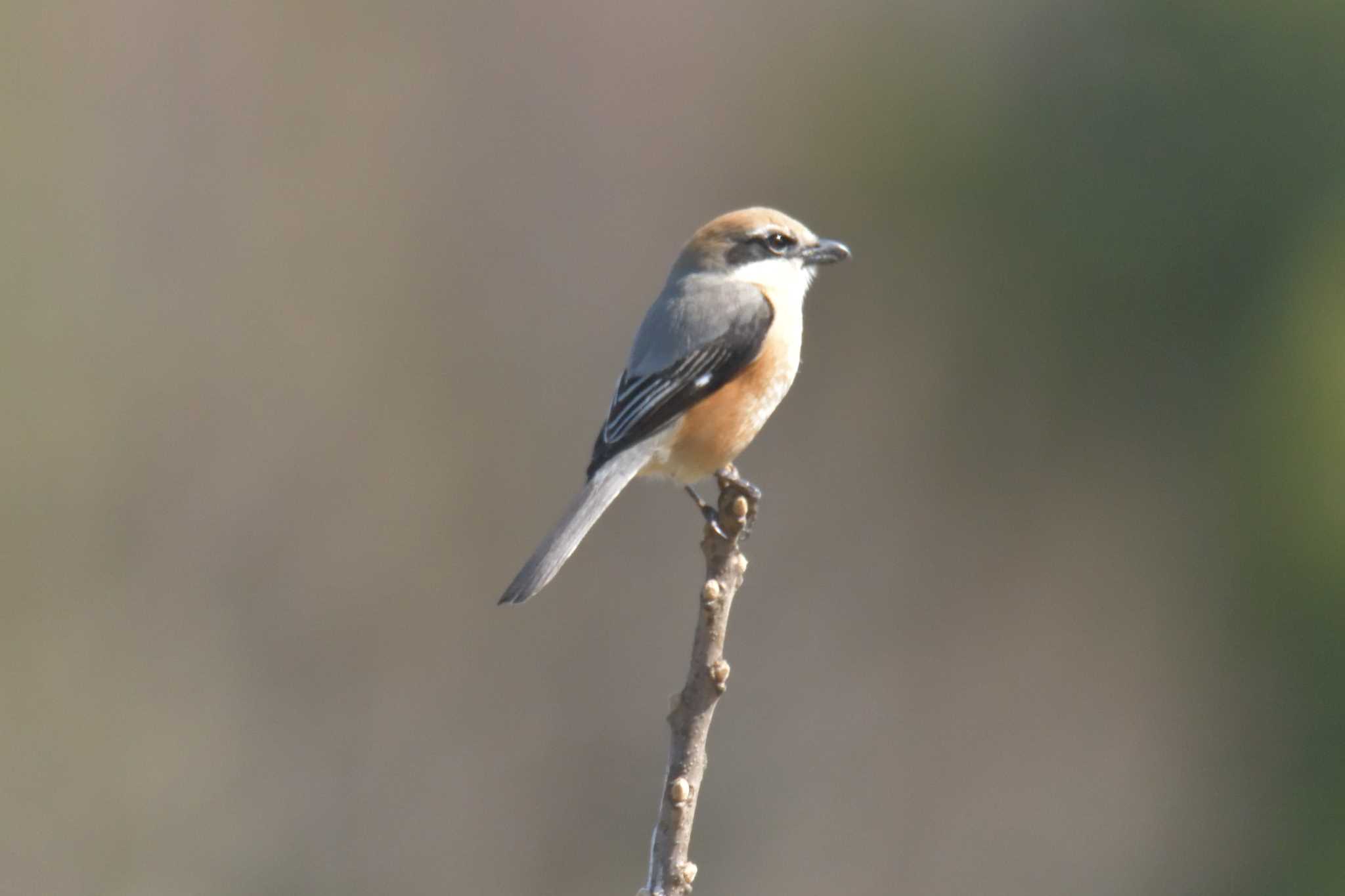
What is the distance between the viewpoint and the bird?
10.0 feet

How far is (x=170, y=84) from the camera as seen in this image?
269 inches

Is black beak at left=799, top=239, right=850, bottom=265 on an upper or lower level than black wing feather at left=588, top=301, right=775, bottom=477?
upper

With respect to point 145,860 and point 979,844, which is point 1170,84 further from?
point 145,860

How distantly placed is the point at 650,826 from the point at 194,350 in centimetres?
287

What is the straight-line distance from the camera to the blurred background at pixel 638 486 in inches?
245

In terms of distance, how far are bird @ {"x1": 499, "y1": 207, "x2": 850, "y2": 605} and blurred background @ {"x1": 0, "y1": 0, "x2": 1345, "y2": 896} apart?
9.56ft

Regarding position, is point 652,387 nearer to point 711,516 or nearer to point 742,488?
point 742,488

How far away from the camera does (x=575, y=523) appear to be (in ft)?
9.19

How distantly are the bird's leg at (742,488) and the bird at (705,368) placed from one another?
2 centimetres

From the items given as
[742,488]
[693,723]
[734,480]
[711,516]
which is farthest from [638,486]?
[693,723]

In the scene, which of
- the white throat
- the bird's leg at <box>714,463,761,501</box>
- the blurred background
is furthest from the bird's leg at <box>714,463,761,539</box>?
the blurred background

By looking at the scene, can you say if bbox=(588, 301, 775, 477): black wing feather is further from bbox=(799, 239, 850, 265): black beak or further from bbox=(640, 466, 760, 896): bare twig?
bbox=(640, 466, 760, 896): bare twig

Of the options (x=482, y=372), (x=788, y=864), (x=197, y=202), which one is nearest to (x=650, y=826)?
(x=788, y=864)

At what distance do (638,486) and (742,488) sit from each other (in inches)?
139
